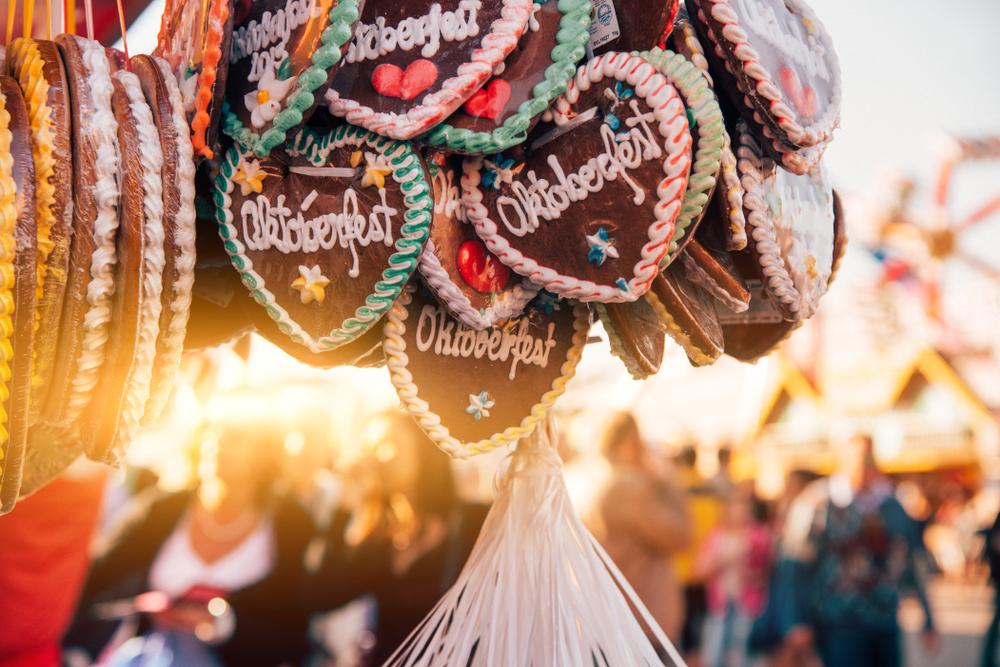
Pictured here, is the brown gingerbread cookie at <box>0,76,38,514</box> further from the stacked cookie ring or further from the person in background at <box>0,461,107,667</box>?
the person in background at <box>0,461,107,667</box>

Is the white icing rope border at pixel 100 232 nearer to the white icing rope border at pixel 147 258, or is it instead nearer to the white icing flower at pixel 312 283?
the white icing rope border at pixel 147 258

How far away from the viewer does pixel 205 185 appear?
882mm

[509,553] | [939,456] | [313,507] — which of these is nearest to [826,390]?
[939,456]

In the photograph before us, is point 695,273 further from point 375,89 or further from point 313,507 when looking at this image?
point 313,507

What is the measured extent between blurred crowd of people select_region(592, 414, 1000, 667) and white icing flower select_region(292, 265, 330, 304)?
7.55ft

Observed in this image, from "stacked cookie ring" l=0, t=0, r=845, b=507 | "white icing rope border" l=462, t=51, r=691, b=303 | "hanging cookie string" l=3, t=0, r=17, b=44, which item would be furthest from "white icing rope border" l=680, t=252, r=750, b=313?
"hanging cookie string" l=3, t=0, r=17, b=44

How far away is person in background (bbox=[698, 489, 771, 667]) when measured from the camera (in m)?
5.08

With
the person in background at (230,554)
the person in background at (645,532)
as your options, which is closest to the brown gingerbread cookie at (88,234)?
the person in background at (230,554)

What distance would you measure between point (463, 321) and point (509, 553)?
1.05ft

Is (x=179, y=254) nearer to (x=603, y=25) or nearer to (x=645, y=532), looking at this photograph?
(x=603, y=25)

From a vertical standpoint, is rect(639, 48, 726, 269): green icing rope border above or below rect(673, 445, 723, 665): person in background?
above

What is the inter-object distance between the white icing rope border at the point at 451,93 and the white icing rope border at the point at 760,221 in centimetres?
27

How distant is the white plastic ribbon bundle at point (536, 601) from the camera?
3.11 ft

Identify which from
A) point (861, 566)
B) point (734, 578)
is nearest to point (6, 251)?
point (861, 566)
